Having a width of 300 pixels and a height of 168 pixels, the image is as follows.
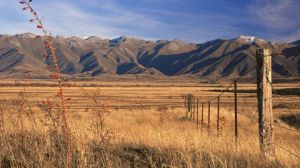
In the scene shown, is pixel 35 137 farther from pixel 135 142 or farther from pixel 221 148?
pixel 221 148

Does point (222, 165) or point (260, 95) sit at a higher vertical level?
point (260, 95)

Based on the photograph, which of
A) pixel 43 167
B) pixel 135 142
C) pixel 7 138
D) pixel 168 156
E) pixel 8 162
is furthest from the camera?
pixel 135 142

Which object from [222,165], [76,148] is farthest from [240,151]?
[76,148]

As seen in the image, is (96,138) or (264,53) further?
(96,138)

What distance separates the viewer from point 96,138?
8.02m

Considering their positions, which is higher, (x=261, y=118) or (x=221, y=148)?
(x=261, y=118)

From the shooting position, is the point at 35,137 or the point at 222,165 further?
the point at 35,137

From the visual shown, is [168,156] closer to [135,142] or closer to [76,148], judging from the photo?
[76,148]

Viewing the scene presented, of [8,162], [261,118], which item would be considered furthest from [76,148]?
[261,118]

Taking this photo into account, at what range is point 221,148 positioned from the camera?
7293mm

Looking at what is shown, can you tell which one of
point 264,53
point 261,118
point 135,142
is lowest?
point 135,142

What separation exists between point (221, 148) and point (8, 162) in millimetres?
3231

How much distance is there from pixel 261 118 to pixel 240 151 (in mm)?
653

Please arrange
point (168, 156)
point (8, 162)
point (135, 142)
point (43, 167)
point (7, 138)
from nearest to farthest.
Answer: point (43, 167) → point (8, 162) → point (168, 156) → point (7, 138) → point (135, 142)
